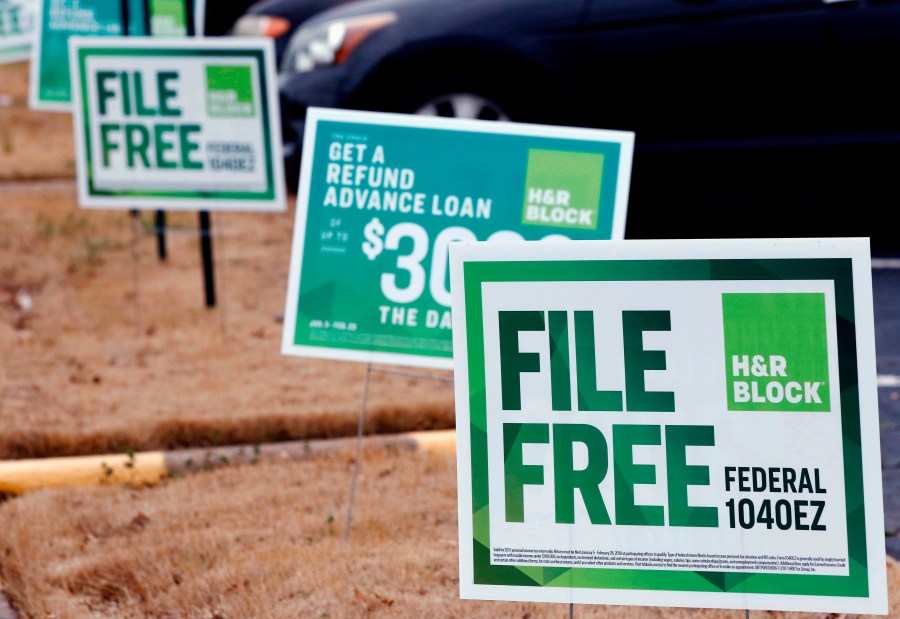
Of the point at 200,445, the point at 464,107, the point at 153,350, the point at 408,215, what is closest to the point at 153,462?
the point at 200,445

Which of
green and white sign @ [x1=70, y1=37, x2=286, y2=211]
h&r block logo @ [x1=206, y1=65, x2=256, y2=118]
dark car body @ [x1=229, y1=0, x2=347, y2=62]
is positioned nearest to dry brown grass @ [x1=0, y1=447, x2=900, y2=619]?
green and white sign @ [x1=70, y1=37, x2=286, y2=211]

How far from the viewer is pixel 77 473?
4.75 metres

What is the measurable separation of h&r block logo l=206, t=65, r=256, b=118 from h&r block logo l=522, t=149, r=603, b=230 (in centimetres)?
263

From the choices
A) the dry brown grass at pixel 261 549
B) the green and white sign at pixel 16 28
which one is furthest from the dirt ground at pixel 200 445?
the green and white sign at pixel 16 28

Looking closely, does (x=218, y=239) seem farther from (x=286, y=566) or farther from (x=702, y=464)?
(x=702, y=464)

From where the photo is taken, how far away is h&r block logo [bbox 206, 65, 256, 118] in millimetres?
6637

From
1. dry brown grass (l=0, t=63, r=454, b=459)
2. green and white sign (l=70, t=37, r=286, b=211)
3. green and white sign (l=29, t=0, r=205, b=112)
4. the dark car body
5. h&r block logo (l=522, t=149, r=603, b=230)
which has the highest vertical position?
the dark car body

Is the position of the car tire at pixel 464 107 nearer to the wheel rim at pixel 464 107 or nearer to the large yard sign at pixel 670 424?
the wheel rim at pixel 464 107

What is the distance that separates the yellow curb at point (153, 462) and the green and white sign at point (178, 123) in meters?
1.85

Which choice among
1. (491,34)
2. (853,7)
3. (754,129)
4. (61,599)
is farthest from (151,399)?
(853,7)

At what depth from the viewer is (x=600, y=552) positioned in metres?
2.79

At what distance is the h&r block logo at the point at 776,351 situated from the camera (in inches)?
107

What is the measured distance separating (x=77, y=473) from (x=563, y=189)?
1.87m

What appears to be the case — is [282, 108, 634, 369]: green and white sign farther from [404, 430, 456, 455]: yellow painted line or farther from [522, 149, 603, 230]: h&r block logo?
[404, 430, 456, 455]: yellow painted line
